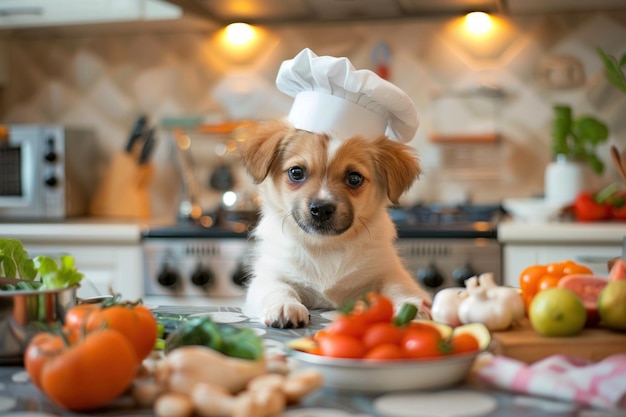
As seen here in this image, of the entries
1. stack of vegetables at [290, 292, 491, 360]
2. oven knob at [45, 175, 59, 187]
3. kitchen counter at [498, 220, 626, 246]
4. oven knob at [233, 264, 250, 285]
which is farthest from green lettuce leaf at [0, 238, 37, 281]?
oven knob at [45, 175, 59, 187]

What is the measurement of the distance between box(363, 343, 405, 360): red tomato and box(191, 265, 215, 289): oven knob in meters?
1.84

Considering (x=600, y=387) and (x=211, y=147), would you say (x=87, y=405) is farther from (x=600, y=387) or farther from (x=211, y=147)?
(x=211, y=147)

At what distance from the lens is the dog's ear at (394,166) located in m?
1.70

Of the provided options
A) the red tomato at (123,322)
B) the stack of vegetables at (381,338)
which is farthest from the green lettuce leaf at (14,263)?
the stack of vegetables at (381,338)

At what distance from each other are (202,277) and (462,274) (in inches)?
35.4

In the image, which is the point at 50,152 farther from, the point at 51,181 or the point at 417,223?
the point at 417,223

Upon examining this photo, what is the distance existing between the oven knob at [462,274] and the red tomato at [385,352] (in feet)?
5.44

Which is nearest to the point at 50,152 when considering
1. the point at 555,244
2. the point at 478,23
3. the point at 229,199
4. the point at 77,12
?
the point at 77,12

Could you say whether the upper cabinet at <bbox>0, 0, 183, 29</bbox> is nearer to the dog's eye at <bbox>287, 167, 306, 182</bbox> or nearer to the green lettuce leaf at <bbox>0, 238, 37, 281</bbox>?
the dog's eye at <bbox>287, 167, 306, 182</bbox>

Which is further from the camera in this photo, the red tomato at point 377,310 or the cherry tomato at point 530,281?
the cherry tomato at point 530,281

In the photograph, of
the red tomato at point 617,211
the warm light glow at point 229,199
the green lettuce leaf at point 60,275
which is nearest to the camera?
the green lettuce leaf at point 60,275

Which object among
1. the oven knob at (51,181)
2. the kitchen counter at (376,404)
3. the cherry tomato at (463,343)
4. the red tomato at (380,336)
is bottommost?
the kitchen counter at (376,404)

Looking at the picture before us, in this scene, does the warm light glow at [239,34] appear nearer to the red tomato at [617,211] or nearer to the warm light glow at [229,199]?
the warm light glow at [229,199]

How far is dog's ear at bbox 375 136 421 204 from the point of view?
170 cm
